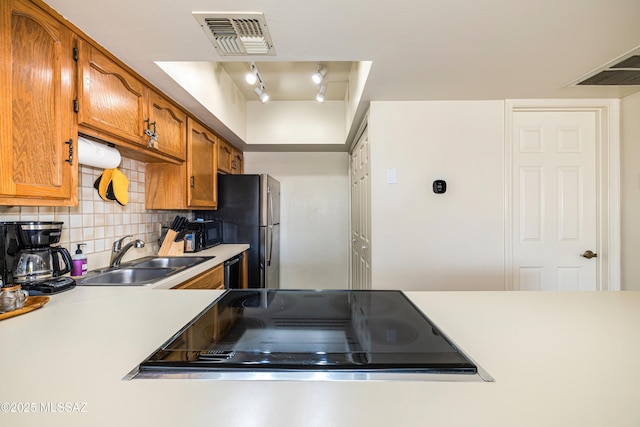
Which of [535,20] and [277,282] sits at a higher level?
[535,20]

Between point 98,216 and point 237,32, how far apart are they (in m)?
1.39

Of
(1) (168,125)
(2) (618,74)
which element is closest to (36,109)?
(1) (168,125)

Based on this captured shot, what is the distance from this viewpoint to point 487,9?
3.78 feet

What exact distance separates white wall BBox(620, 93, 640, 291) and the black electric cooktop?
2.25 m

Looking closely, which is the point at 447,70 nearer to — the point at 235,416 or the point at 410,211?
the point at 410,211

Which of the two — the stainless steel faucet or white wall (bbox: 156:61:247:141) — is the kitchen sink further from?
white wall (bbox: 156:61:247:141)

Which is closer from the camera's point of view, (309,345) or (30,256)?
(309,345)

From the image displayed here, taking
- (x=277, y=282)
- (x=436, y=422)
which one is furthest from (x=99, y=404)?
(x=277, y=282)

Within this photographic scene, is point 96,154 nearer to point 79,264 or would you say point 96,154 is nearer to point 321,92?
point 79,264

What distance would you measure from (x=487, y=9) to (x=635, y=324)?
49.1 inches

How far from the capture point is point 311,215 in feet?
12.2

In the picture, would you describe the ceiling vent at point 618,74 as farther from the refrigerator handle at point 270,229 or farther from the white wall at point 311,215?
the refrigerator handle at point 270,229

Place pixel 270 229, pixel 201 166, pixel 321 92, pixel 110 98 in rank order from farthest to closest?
pixel 270 229, pixel 321 92, pixel 201 166, pixel 110 98

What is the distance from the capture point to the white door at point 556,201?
2193 mm
